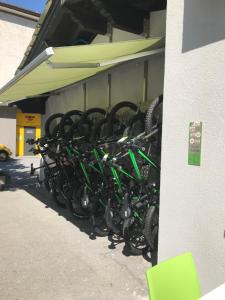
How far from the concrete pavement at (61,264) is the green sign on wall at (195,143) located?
1.58m

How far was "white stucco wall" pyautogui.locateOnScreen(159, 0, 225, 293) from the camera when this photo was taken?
2.53 m

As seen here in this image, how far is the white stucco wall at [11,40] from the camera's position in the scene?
62.4ft

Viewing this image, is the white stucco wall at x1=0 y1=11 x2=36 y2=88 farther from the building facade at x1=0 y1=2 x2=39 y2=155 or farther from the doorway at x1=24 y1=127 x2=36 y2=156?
the doorway at x1=24 y1=127 x2=36 y2=156

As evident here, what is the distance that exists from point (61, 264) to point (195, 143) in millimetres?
2448

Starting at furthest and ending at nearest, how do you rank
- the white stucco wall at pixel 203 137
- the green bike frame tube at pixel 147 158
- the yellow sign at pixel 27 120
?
the yellow sign at pixel 27 120 < the green bike frame tube at pixel 147 158 < the white stucco wall at pixel 203 137

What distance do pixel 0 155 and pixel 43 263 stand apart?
45.3 feet

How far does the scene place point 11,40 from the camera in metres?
19.3

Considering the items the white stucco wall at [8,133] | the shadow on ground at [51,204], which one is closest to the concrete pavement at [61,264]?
the shadow on ground at [51,204]

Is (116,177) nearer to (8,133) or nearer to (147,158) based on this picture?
(147,158)

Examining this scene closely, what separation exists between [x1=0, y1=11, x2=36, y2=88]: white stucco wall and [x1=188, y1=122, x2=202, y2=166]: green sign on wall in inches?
750

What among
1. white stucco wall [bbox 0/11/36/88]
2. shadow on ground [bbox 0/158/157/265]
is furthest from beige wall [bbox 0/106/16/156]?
shadow on ground [bbox 0/158/157/265]

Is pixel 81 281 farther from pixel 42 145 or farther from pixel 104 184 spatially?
pixel 42 145

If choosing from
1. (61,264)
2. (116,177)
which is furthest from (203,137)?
(61,264)

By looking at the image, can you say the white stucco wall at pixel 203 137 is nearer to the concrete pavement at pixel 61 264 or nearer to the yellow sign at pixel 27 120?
the concrete pavement at pixel 61 264
